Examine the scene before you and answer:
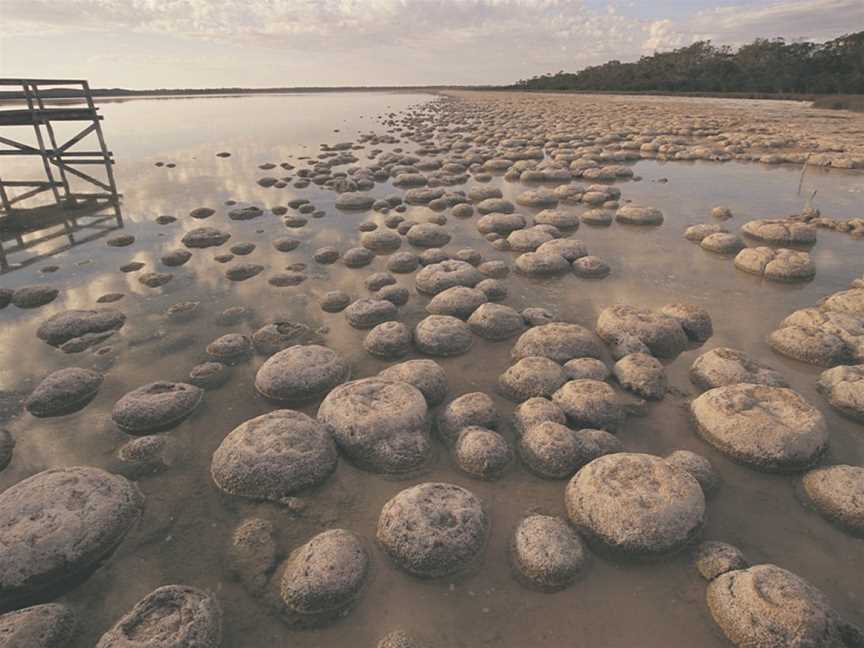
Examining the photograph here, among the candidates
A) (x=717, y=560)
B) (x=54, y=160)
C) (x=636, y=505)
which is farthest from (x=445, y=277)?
(x=54, y=160)

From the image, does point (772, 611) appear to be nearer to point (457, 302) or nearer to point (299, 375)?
point (299, 375)

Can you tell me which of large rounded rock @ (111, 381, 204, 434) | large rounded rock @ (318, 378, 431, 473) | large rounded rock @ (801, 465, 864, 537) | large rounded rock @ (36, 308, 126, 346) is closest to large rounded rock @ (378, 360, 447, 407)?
large rounded rock @ (318, 378, 431, 473)

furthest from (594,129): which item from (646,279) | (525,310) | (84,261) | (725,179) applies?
(84,261)

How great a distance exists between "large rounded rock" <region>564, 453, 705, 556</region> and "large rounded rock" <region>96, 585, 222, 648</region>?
250 centimetres

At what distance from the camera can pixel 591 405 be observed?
4.38 metres

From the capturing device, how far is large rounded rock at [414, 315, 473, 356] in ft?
18.7

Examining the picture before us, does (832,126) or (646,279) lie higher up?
(832,126)

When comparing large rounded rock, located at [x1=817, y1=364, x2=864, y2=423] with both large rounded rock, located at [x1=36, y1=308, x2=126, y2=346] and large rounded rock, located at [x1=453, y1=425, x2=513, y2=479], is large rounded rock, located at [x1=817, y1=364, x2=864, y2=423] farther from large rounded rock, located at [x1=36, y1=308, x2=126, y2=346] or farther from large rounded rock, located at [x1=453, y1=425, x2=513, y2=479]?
large rounded rock, located at [x1=36, y1=308, x2=126, y2=346]

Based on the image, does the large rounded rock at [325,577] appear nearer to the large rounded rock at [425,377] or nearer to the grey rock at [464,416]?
the grey rock at [464,416]

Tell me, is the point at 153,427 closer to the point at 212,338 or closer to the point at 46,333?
the point at 212,338

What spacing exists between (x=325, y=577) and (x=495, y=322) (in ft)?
12.4

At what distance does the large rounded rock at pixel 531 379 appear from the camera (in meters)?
4.80

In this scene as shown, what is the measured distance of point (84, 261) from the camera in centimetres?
895

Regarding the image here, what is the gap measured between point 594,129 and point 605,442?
24.6m
